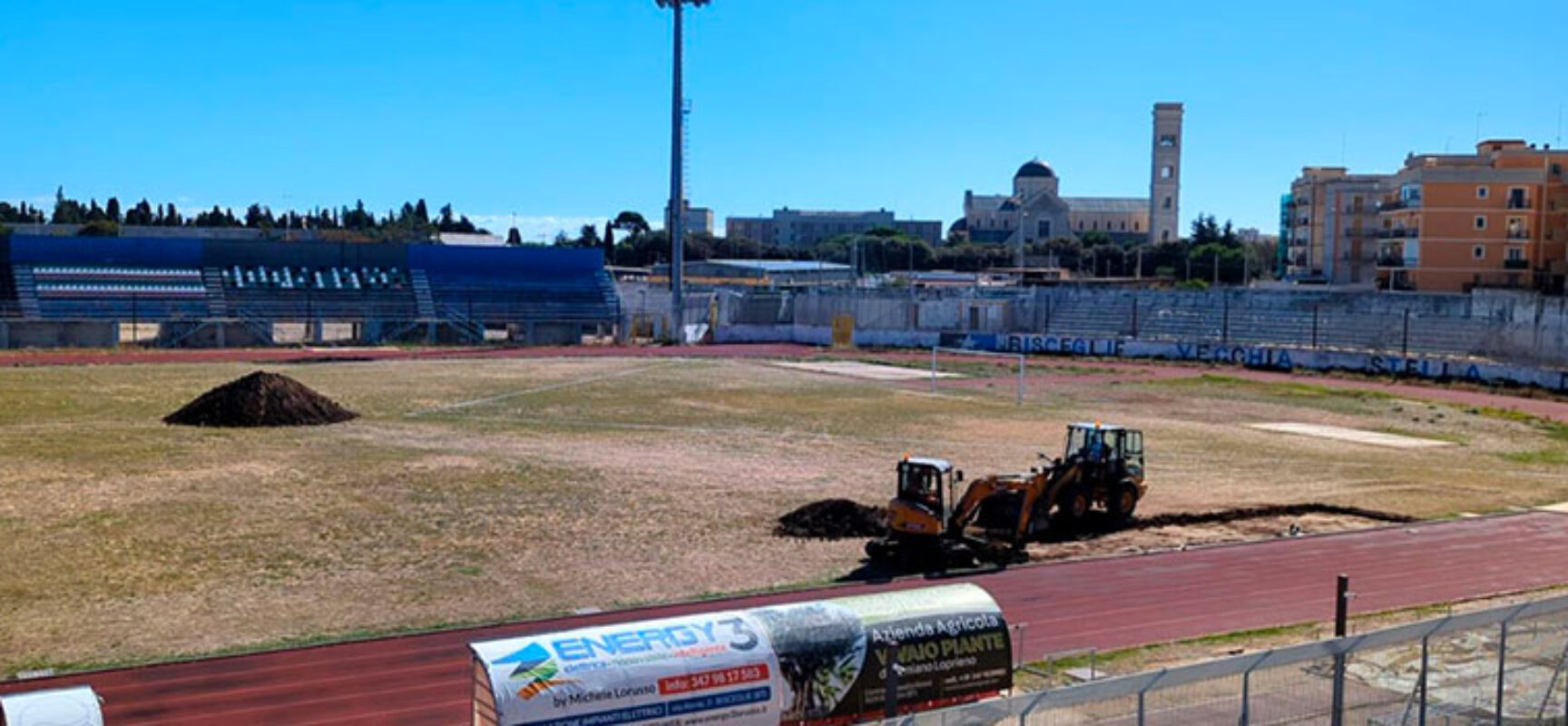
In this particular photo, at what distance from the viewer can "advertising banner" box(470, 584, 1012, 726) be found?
11.3 metres

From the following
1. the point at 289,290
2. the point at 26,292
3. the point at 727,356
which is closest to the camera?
the point at 727,356

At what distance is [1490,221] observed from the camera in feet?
289

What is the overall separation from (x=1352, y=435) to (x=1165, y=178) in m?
154

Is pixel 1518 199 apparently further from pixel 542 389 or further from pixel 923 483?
pixel 923 483

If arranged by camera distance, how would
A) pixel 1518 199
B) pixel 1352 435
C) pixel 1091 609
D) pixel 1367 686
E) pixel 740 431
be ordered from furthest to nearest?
pixel 1518 199, pixel 1352 435, pixel 740 431, pixel 1091 609, pixel 1367 686

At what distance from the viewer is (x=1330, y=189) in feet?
379

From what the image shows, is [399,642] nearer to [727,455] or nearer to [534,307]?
[727,455]

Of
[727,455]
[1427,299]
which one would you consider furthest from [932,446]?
[1427,299]

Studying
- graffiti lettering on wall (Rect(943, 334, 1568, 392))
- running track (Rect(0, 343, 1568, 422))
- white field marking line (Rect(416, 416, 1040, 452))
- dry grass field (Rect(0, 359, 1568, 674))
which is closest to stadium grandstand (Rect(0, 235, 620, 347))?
running track (Rect(0, 343, 1568, 422))

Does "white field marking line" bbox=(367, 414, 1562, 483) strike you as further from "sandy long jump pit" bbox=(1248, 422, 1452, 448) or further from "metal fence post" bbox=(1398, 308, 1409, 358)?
"metal fence post" bbox=(1398, 308, 1409, 358)

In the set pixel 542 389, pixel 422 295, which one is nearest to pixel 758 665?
pixel 542 389

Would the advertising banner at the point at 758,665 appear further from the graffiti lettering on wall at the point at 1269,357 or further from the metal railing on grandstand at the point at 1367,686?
the graffiti lettering on wall at the point at 1269,357

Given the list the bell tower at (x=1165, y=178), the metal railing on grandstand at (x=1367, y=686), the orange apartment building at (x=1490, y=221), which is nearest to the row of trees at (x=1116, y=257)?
the bell tower at (x=1165, y=178)

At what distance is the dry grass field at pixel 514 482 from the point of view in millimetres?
20766
